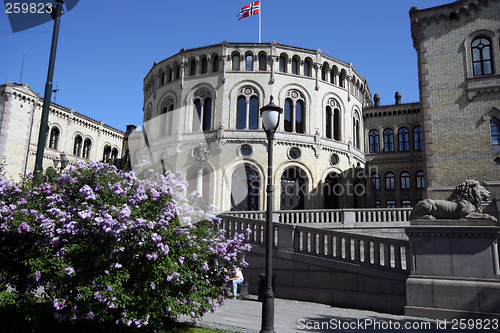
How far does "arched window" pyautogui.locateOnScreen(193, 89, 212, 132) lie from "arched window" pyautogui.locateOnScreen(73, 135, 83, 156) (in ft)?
57.3

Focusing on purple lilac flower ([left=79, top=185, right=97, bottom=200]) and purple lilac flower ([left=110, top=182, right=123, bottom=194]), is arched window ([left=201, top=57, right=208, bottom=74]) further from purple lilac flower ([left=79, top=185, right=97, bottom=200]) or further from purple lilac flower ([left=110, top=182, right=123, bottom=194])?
purple lilac flower ([left=79, top=185, right=97, bottom=200])

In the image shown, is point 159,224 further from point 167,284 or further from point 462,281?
point 462,281

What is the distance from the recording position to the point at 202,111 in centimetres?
3303

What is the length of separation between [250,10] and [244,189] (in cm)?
1559

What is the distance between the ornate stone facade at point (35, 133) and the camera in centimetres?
3559

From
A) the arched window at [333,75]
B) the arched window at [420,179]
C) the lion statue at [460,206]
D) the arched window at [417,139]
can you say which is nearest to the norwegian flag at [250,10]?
the arched window at [333,75]

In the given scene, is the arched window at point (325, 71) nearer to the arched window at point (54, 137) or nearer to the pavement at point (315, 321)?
the pavement at point (315, 321)

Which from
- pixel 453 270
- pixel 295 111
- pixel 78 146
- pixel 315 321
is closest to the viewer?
pixel 315 321

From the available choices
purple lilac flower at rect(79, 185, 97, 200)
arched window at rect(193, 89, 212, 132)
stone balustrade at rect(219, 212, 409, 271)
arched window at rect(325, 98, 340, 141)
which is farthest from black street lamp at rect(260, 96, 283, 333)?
arched window at rect(325, 98, 340, 141)

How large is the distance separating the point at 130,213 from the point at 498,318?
874cm

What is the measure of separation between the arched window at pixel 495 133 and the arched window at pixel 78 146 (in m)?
39.1

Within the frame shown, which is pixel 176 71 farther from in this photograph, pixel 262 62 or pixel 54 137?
pixel 54 137

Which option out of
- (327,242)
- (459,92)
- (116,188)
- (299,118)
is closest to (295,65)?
(299,118)

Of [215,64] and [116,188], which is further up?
[215,64]
